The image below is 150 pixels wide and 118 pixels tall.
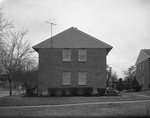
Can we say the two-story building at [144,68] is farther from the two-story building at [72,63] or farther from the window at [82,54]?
the window at [82,54]

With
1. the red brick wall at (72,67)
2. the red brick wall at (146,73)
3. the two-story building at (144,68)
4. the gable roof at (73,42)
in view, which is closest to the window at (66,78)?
the red brick wall at (72,67)

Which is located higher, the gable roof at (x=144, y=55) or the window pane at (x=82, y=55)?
the gable roof at (x=144, y=55)

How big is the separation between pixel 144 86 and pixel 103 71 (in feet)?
79.6

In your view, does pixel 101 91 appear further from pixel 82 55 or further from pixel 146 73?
pixel 146 73

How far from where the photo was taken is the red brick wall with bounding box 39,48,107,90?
114 feet

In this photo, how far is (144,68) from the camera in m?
57.4

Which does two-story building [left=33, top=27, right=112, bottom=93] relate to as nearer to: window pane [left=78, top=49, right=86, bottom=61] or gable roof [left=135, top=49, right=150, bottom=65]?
window pane [left=78, top=49, right=86, bottom=61]

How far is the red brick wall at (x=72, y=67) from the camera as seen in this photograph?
→ 3462 centimetres

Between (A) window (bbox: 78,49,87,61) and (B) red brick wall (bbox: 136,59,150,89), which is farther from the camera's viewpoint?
(B) red brick wall (bbox: 136,59,150,89)

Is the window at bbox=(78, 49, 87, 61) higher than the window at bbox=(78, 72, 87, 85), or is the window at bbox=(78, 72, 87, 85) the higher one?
the window at bbox=(78, 49, 87, 61)

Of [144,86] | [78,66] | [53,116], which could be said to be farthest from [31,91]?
[144,86]

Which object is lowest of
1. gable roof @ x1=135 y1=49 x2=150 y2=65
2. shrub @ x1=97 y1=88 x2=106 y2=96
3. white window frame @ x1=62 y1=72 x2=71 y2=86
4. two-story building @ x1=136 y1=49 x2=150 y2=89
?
shrub @ x1=97 y1=88 x2=106 y2=96

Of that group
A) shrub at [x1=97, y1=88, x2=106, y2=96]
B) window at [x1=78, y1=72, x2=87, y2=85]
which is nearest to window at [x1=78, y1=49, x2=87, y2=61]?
window at [x1=78, y1=72, x2=87, y2=85]

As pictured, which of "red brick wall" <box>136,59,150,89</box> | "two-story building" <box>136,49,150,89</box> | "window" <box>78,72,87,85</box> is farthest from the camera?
"two-story building" <box>136,49,150,89</box>
